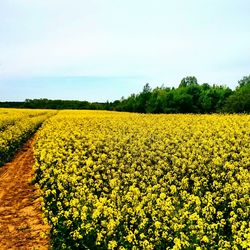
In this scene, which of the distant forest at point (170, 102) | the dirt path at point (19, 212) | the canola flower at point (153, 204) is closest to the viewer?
the canola flower at point (153, 204)

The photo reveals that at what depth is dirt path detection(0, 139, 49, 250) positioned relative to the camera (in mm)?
10953

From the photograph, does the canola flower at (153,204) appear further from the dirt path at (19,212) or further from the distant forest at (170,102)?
the distant forest at (170,102)

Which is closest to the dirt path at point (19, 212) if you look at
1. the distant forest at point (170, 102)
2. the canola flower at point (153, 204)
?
the canola flower at point (153, 204)

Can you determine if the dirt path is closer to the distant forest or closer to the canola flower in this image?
the canola flower

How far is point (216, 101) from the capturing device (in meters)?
82.2

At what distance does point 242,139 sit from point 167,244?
12108 mm

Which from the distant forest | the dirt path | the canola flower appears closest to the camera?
the canola flower

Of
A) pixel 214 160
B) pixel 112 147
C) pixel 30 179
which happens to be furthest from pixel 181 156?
pixel 30 179

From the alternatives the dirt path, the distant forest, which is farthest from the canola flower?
the distant forest

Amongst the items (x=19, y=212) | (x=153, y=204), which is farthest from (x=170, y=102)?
(x=153, y=204)

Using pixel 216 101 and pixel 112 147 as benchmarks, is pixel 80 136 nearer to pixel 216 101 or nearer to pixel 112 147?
pixel 112 147

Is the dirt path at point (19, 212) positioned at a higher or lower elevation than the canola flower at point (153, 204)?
lower

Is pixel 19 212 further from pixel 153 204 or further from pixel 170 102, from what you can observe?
pixel 170 102

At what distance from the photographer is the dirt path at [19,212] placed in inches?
431
